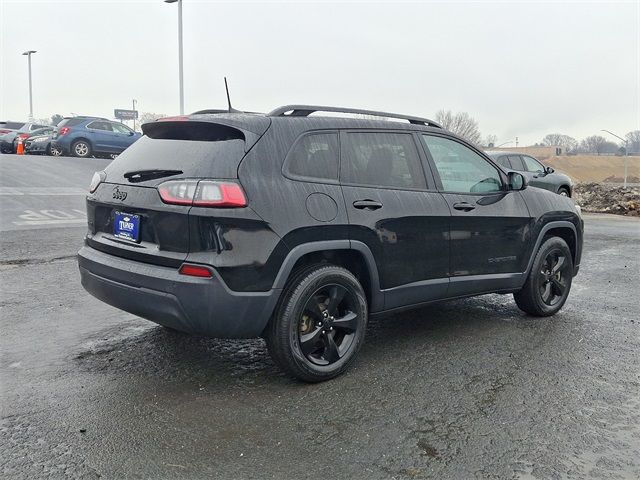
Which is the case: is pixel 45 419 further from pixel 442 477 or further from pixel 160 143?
pixel 442 477

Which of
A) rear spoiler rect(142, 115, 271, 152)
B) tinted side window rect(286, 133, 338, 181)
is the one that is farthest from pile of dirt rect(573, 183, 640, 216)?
rear spoiler rect(142, 115, 271, 152)

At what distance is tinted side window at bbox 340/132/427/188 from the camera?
4016 mm

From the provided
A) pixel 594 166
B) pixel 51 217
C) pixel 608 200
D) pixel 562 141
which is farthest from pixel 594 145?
pixel 51 217

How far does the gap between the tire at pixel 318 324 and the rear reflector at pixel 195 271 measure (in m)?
0.53

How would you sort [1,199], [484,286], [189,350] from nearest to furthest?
1. [189,350]
2. [484,286]
3. [1,199]

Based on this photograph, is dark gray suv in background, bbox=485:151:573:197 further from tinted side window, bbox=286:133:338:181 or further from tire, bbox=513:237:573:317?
tinted side window, bbox=286:133:338:181

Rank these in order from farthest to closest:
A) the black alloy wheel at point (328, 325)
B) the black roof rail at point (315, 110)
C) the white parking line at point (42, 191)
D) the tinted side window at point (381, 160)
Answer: the white parking line at point (42, 191) → the tinted side window at point (381, 160) → the black roof rail at point (315, 110) → the black alloy wheel at point (328, 325)

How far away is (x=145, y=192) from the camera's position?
139 inches

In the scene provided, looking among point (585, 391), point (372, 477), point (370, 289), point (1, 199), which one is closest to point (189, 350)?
point (370, 289)

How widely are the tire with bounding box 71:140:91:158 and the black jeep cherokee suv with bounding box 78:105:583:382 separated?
1880 centimetres

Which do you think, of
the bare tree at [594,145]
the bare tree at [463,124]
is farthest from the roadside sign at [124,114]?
the bare tree at [594,145]

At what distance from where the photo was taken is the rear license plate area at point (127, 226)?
356 centimetres

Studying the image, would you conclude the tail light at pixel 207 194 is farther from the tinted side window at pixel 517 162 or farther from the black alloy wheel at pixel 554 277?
the tinted side window at pixel 517 162

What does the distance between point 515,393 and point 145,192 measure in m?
2.68
